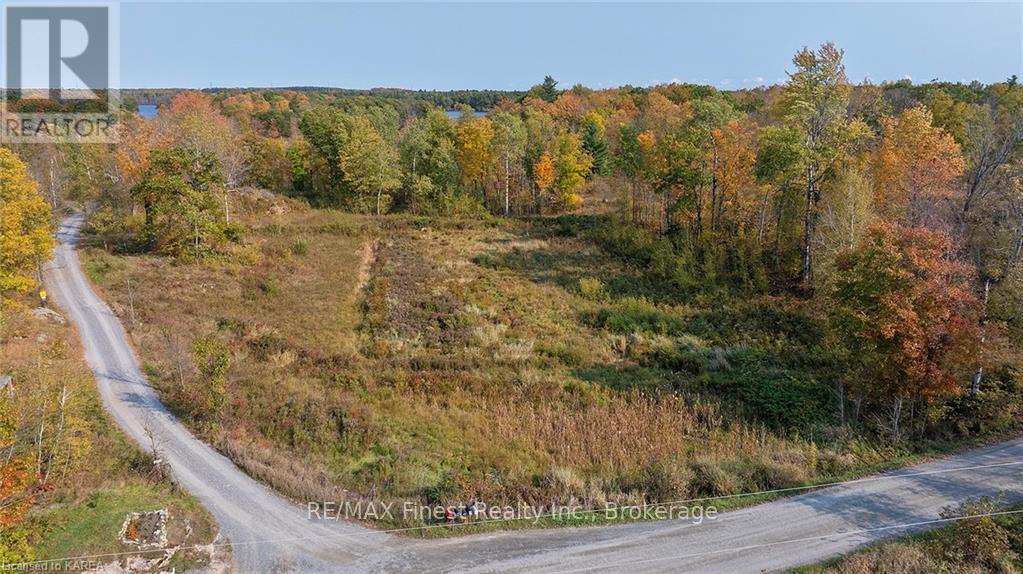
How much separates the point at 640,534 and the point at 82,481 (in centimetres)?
Answer: 1527

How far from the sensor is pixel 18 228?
24.9 meters

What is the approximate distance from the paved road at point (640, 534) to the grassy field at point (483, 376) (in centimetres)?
96

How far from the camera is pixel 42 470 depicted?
48.7 ft

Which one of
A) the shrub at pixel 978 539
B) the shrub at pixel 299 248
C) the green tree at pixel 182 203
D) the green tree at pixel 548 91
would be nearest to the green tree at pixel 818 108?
the shrub at pixel 978 539

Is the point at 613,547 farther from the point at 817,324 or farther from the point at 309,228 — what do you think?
the point at 309,228

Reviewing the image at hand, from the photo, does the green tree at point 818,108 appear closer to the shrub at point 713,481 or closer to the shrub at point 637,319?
the shrub at point 637,319

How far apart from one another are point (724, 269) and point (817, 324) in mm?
8978

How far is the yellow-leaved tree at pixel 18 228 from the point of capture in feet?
79.3

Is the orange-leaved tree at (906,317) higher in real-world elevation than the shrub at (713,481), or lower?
higher

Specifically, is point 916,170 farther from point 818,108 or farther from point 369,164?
point 369,164

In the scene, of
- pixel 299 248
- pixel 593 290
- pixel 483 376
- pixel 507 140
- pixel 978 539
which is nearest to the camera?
pixel 978 539

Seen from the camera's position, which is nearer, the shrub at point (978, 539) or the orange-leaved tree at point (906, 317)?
the shrub at point (978, 539)

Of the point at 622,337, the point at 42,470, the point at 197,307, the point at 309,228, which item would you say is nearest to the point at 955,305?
the point at 622,337

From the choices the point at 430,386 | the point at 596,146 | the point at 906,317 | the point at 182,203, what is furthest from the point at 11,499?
the point at 596,146
